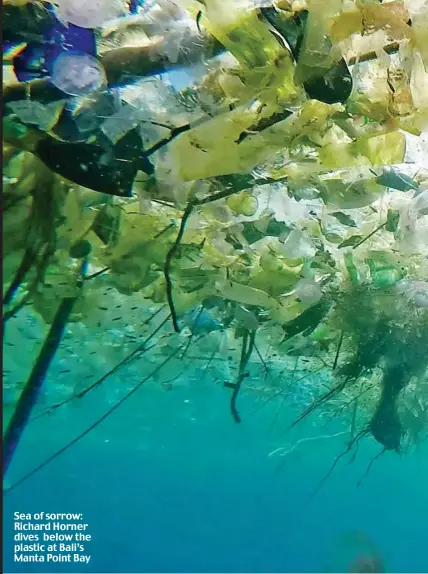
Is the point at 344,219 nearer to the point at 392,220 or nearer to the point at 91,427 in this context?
the point at 392,220

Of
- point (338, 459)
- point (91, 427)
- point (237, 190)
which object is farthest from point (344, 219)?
point (91, 427)

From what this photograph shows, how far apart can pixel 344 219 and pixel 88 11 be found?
0.42 metres

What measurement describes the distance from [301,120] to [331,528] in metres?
0.55

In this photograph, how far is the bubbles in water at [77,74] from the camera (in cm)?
74

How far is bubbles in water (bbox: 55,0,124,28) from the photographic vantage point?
74 cm

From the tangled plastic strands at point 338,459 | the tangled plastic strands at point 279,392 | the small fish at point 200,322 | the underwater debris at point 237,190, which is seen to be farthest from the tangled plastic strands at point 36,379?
the tangled plastic strands at point 338,459

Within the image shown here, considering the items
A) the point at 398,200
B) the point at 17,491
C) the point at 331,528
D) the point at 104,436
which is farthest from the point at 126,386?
the point at 398,200

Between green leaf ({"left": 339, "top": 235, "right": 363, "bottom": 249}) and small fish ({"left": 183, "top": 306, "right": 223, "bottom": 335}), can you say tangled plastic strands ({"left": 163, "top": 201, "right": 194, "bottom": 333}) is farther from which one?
green leaf ({"left": 339, "top": 235, "right": 363, "bottom": 249})

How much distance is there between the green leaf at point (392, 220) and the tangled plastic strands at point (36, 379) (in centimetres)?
41

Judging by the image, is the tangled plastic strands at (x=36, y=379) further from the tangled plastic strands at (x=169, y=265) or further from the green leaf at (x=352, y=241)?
the green leaf at (x=352, y=241)

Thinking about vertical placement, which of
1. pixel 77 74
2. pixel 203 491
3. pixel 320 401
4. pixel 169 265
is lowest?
pixel 203 491

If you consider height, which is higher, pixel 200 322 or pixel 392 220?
pixel 392 220

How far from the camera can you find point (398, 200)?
81 centimetres

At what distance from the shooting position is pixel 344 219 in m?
0.81
